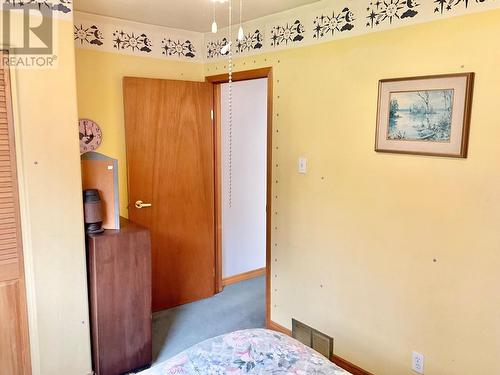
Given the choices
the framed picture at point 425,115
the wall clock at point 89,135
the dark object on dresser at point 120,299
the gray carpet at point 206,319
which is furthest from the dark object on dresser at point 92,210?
the framed picture at point 425,115

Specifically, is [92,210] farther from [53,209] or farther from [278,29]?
[278,29]

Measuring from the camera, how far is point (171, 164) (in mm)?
3213

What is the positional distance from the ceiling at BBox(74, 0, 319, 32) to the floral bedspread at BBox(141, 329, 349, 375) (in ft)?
6.46

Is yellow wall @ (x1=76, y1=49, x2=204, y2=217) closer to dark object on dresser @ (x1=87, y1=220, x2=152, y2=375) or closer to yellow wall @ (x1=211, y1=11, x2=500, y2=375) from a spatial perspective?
dark object on dresser @ (x1=87, y1=220, x2=152, y2=375)

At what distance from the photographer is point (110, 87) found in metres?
2.94

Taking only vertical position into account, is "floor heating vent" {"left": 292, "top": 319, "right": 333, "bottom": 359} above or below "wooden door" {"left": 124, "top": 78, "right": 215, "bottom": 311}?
below

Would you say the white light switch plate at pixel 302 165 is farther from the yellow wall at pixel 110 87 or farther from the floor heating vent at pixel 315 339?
the yellow wall at pixel 110 87

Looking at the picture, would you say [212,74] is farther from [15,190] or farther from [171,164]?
[15,190]

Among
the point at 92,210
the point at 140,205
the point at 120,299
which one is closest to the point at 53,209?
the point at 92,210

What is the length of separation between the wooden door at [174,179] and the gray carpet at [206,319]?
0.46 ft

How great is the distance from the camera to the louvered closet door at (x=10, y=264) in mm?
1930

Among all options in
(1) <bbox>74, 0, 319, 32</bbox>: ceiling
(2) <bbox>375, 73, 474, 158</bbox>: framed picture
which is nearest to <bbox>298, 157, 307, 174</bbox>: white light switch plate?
(2) <bbox>375, 73, 474, 158</bbox>: framed picture

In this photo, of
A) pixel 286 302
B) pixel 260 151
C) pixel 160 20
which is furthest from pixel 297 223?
pixel 160 20

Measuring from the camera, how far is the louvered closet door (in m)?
1.93
